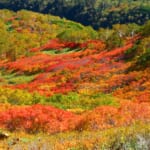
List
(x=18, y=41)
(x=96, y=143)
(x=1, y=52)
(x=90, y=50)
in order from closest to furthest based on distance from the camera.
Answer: (x=96, y=143)
(x=90, y=50)
(x=1, y=52)
(x=18, y=41)

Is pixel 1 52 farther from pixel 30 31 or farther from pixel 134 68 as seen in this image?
pixel 134 68

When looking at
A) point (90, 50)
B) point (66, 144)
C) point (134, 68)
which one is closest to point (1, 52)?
point (90, 50)

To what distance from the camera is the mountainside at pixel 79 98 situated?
10570 millimetres

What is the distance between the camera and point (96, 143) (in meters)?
8.99

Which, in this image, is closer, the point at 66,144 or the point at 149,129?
the point at 149,129

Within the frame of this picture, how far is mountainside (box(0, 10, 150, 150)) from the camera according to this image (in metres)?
10.6

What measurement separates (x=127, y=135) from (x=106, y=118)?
9710mm

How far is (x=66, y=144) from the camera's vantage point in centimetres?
1004

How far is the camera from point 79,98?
31.9 meters

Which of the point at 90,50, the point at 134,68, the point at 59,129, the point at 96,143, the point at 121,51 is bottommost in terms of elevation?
the point at 90,50

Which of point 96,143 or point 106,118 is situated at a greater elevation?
point 96,143

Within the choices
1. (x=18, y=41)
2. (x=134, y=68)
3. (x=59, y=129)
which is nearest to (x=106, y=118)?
(x=59, y=129)

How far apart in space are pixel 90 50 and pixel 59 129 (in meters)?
61.7

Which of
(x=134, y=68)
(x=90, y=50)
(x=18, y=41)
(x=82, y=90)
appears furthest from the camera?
(x=18, y=41)
